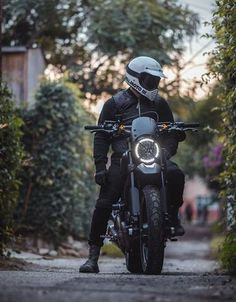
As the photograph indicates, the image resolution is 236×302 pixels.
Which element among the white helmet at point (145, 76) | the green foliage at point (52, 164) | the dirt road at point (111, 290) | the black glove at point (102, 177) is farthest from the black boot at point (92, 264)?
the green foliage at point (52, 164)

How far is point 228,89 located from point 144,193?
246 centimetres

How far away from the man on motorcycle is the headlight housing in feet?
1.12

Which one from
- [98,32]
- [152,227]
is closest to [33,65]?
[98,32]

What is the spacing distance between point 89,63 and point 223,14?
17296 millimetres

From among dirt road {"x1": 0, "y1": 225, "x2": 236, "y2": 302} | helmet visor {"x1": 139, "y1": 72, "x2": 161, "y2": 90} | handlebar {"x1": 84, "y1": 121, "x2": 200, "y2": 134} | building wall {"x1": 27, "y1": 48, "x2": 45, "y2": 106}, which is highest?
building wall {"x1": 27, "y1": 48, "x2": 45, "y2": 106}

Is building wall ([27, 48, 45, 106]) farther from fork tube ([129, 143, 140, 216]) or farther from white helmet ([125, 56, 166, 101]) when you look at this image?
fork tube ([129, 143, 140, 216])

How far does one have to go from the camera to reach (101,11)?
75.8 feet

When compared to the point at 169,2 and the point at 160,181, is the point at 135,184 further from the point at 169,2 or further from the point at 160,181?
the point at 169,2

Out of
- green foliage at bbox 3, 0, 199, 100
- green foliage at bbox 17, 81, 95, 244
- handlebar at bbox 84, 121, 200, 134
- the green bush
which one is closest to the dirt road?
handlebar at bbox 84, 121, 200, 134

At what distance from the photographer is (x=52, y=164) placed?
14844 mm

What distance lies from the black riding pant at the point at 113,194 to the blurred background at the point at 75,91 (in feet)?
3.65

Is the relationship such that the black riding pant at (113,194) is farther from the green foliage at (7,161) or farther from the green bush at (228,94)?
the green foliage at (7,161)

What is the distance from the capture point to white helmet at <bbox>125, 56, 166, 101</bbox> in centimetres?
738

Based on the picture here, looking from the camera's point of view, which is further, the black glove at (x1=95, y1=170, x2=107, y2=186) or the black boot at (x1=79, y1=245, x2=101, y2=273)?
the black boot at (x1=79, y1=245, x2=101, y2=273)
